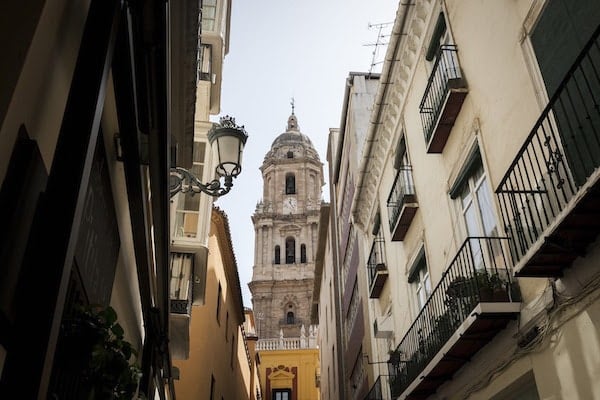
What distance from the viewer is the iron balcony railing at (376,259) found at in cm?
1458

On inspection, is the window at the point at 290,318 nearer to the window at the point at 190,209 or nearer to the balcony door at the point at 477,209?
the window at the point at 190,209

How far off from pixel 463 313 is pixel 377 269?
6.93m

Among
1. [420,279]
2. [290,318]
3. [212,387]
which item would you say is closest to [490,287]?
[420,279]

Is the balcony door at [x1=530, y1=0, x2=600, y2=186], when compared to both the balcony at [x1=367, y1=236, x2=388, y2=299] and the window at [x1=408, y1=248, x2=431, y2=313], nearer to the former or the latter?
the window at [x1=408, y1=248, x2=431, y2=313]

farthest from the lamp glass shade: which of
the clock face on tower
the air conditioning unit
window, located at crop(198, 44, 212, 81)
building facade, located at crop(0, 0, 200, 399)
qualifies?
the clock face on tower

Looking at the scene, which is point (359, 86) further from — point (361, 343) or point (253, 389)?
point (253, 389)

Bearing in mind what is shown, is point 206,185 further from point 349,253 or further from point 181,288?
point 349,253

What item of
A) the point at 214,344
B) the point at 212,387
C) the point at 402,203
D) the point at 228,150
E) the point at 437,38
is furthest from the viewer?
the point at 214,344

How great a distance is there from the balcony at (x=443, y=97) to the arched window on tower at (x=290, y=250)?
4961 cm

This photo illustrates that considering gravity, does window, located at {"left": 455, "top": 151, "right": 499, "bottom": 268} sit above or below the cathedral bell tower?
below

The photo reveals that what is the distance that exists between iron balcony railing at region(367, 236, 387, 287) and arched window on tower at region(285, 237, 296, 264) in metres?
43.3

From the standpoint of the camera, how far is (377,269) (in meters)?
14.6

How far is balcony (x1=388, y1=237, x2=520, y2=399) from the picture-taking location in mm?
7059

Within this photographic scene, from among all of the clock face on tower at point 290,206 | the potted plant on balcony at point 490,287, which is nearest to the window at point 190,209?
the potted plant on balcony at point 490,287
